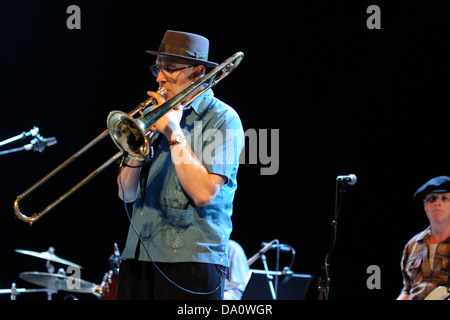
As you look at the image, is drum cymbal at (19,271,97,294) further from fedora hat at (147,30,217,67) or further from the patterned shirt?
fedora hat at (147,30,217,67)

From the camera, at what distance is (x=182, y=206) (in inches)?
88.4

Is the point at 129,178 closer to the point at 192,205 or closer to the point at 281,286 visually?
the point at 192,205

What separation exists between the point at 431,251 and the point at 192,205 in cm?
326

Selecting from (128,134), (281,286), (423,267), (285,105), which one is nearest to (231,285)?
(281,286)

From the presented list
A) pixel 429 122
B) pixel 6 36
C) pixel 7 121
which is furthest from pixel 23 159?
pixel 429 122

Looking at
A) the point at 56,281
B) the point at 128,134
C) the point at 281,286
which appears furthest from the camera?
the point at 281,286

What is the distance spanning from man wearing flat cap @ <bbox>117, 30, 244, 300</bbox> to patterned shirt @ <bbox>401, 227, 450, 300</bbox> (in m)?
2.93

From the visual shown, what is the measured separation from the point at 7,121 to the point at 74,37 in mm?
1286

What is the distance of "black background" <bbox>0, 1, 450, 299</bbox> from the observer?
591cm

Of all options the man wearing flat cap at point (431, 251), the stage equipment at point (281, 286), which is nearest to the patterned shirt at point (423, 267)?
the man wearing flat cap at point (431, 251)

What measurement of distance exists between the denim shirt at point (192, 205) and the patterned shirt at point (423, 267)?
293 cm

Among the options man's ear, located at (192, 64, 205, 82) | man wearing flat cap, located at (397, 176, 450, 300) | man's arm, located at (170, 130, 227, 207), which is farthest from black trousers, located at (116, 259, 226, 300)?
man wearing flat cap, located at (397, 176, 450, 300)
